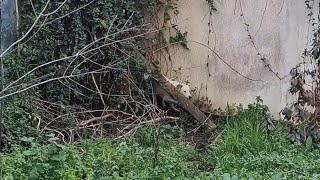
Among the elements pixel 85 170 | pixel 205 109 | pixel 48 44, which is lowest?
pixel 85 170

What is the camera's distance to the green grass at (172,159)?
14.6 feet

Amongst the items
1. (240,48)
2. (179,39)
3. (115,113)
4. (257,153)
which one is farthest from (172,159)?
(240,48)

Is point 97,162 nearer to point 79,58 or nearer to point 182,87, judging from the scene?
point 79,58

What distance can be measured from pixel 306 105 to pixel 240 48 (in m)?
1.09

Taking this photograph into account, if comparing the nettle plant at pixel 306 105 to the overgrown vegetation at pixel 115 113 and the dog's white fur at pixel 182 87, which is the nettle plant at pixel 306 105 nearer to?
the overgrown vegetation at pixel 115 113

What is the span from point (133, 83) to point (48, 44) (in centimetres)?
102

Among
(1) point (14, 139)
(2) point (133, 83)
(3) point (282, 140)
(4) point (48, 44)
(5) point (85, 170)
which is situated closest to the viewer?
(5) point (85, 170)

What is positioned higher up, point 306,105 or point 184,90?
point 184,90

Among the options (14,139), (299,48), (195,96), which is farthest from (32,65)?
(299,48)

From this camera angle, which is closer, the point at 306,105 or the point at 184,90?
the point at 306,105

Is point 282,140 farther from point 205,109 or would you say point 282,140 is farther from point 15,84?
point 15,84

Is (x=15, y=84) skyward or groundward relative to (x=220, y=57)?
groundward

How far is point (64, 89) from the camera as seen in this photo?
635cm

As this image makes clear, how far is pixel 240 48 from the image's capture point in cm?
709
